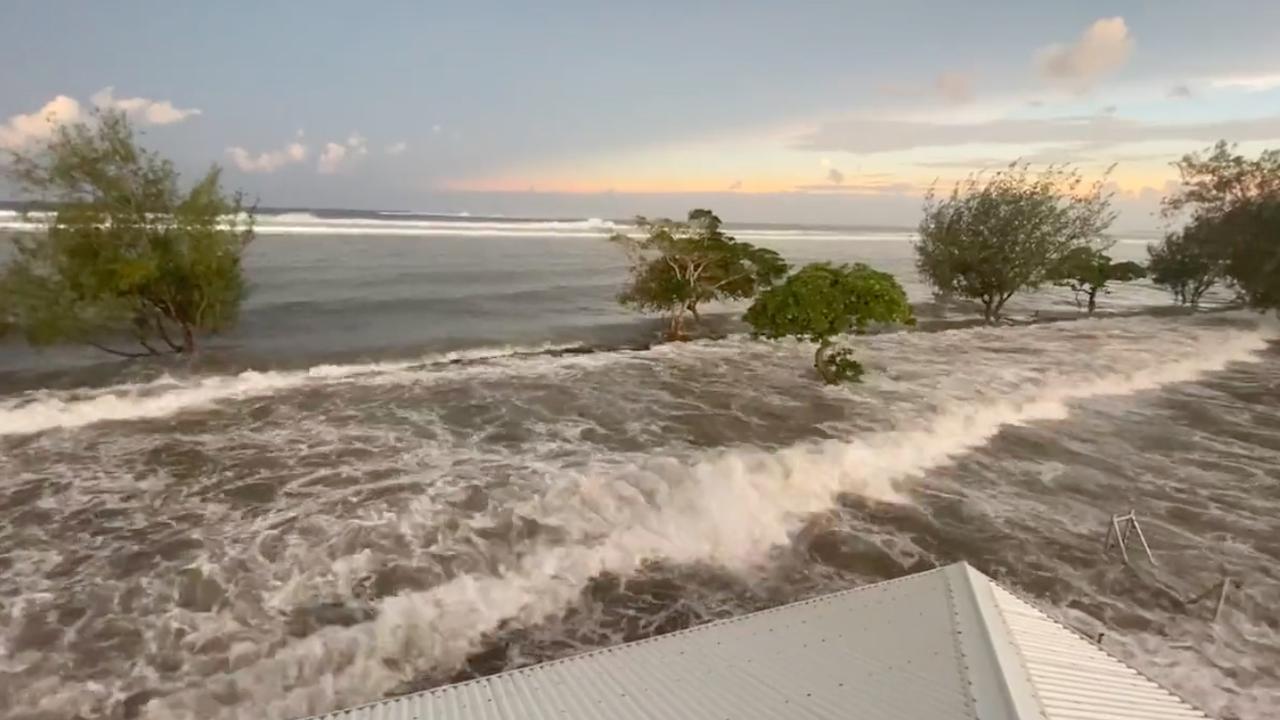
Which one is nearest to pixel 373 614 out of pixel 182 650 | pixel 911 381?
pixel 182 650

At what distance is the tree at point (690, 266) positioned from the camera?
2656 cm

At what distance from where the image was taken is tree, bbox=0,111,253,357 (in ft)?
62.4

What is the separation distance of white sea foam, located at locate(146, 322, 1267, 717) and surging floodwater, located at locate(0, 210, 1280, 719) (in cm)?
5

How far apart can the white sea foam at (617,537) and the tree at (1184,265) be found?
85.1 ft

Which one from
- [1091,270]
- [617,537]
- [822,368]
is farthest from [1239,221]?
[617,537]

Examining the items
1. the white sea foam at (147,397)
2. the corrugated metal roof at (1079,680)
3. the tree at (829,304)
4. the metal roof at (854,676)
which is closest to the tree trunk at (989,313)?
the tree at (829,304)

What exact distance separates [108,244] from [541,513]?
16918 millimetres

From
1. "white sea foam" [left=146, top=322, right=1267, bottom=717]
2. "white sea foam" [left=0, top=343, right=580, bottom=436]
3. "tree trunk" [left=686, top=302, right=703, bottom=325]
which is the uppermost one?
"tree trunk" [left=686, top=302, right=703, bottom=325]

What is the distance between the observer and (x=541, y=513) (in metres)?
12.3

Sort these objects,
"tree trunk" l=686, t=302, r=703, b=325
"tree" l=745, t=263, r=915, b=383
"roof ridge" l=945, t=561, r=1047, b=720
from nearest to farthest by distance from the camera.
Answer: "roof ridge" l=945, t=561, r=1047, b=720 → "tree" l=745, t=263, r=915, b=383 → "tree trunk" l=686, t=302, r=703, b=325

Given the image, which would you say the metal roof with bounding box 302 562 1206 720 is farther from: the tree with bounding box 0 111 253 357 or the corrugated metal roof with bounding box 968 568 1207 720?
the tree with bounding box 0 111 253 357

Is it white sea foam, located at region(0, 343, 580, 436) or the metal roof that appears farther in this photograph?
white sea foam, located at region(0, 343, 580, 436)

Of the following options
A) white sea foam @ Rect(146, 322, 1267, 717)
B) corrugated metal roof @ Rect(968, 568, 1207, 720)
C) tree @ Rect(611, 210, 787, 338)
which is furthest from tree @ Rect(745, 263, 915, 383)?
corrugated metal roof @ Rect(968, 568, 1207, 720)

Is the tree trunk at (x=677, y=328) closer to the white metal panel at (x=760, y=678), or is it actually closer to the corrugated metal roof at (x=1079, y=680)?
the white metal panel at (x=760, y=678)
